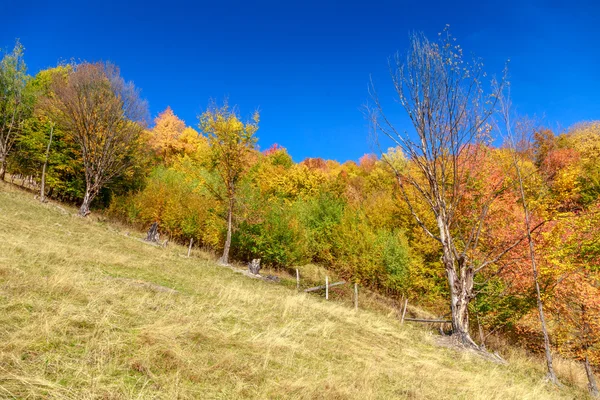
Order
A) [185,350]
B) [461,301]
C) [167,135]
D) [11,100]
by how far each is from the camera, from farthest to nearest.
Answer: [167,135]
[11,100]
[461,301]
[185,350]

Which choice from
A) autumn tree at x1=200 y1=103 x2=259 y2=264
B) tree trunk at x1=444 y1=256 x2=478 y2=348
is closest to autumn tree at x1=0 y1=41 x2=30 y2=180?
autumn tree at x1=200 y1=103 x2=259 y2=264

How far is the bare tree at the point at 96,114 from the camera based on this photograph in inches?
1020

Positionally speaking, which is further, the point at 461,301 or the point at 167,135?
the point at 167,135

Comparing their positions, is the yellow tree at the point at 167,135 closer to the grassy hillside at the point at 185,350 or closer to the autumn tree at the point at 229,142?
the autumn tree at the point at 229,142

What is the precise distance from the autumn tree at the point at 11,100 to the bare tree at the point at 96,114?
258 inches

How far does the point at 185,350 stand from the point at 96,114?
1104 inches

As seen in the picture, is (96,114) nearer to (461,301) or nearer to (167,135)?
(167,135)

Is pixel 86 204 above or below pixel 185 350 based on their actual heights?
above

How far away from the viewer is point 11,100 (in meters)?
31.4

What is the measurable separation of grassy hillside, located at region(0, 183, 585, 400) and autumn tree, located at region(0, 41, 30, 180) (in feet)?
104

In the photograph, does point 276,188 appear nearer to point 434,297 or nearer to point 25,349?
point 434,297

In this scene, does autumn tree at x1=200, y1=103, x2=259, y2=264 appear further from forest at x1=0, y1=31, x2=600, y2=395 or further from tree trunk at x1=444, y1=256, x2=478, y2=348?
tree trunk at x1=444, y1=256, x2=478, y2=348

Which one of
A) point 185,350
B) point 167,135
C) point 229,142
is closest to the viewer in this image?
point 185,350

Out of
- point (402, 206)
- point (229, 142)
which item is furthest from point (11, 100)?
point (402, 206)
